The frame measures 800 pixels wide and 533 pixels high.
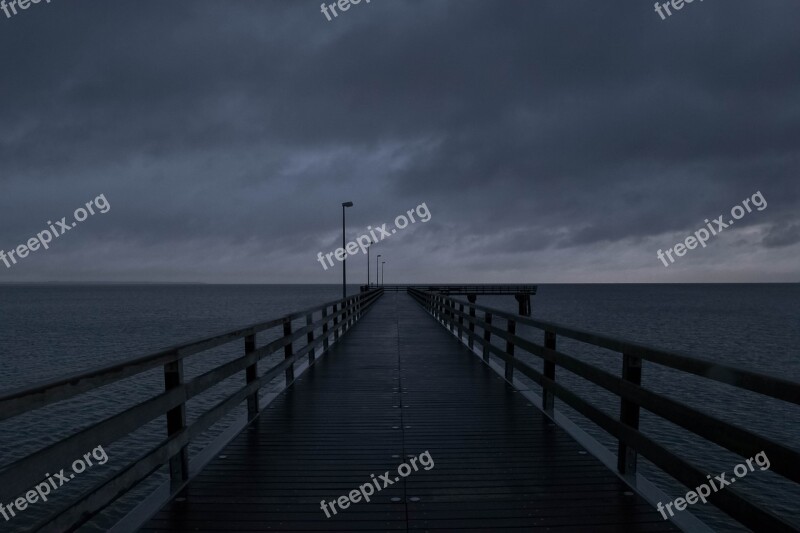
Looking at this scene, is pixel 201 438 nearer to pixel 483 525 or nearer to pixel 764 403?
pixel 483 525

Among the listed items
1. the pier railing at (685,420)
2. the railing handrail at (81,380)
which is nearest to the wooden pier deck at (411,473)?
the pier railing at (685,420)

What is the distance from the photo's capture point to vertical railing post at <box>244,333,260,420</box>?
21.6 ft

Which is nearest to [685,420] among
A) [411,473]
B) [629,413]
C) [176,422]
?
[629,413]

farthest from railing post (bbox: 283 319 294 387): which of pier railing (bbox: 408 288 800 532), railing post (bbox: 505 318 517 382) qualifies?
pier railing (bbox: 408 288 800 532)

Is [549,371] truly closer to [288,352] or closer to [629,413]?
[629,413]

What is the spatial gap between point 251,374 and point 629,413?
4189 millimetres

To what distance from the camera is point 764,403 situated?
19094 millimetres

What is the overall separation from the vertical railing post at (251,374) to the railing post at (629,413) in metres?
3.90

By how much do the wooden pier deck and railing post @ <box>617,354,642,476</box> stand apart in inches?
6.4

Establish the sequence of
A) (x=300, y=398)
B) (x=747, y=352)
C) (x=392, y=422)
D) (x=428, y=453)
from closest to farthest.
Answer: (x=428, y=453), (x=392, y=422), (x=300, y=398), (x=747, y=352)

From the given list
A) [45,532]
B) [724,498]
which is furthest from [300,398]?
[724,498]

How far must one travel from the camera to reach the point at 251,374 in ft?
22.1

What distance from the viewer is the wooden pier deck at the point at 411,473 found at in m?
4.13

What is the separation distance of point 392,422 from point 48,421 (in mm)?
13682
